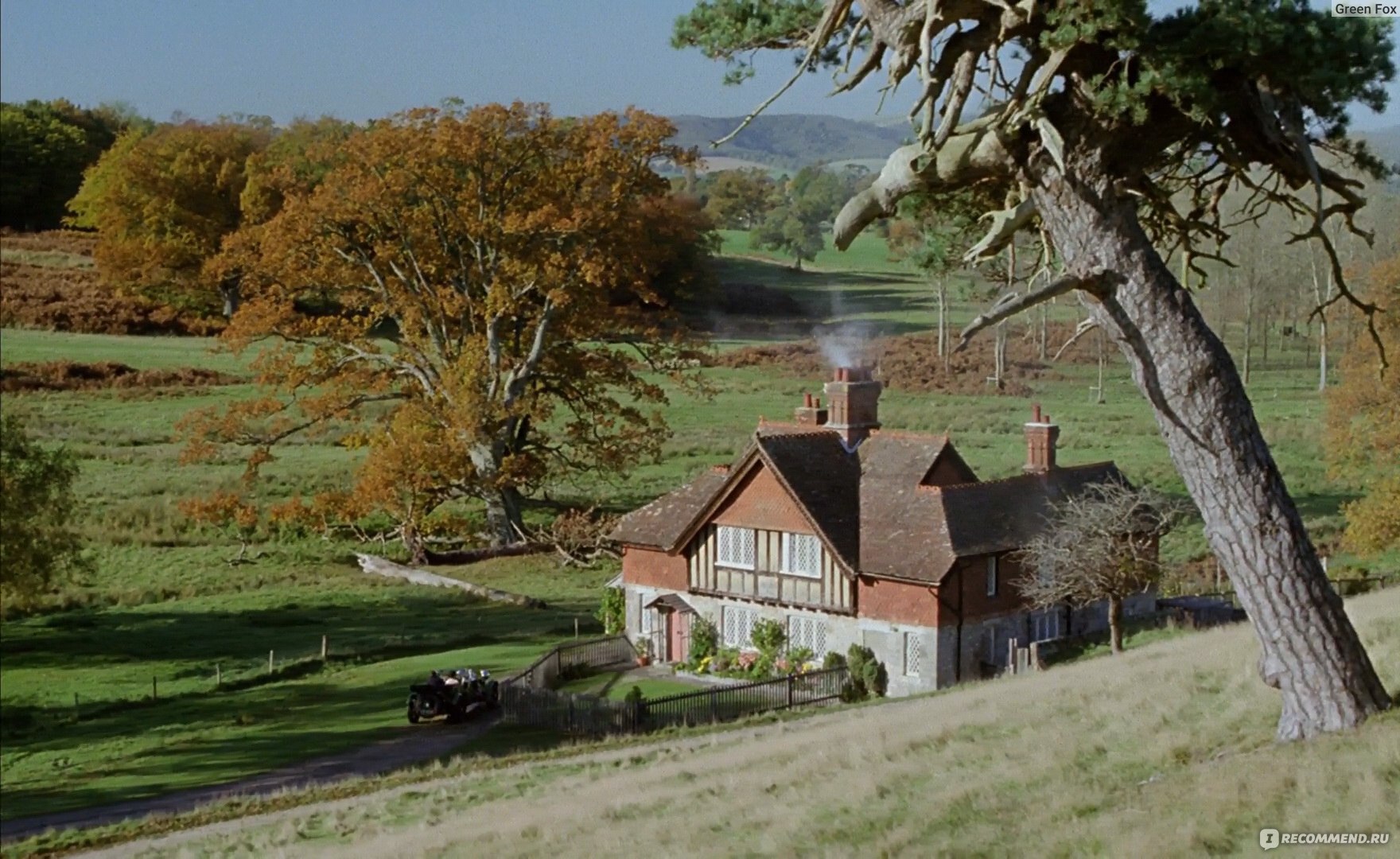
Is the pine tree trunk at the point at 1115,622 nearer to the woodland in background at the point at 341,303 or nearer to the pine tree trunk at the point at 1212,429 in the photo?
the woodland in background at the point at 341,303

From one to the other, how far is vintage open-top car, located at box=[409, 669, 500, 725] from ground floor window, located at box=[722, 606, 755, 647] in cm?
745

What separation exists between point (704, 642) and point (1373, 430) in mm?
21395

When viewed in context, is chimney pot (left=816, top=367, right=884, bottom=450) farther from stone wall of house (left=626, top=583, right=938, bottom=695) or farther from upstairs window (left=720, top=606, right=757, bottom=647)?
upstairs window (left=720, top=606, right=757, bottom=647)

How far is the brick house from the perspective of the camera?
37375 millimetres

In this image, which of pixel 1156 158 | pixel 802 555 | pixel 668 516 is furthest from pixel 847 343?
pixel 1156 158

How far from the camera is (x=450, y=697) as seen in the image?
3453 cm

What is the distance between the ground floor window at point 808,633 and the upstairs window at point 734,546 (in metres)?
2.07

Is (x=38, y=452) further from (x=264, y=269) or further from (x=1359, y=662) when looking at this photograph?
(x=1359, y=662)

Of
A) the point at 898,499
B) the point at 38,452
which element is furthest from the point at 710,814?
the point at 38,452

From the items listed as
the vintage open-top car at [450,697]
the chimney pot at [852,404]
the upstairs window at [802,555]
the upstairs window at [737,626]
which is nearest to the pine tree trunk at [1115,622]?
the upstairs window at [802,555]

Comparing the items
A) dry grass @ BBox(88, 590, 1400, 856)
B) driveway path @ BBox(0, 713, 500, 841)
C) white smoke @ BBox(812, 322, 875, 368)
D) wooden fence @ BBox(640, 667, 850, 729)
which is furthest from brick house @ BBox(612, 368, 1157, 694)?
dry grass @ BBox(88, 590, 1400, 856)

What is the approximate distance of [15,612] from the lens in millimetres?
45375

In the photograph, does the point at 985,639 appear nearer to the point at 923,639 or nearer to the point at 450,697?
the point at 923,639

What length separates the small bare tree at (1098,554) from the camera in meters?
36.4
